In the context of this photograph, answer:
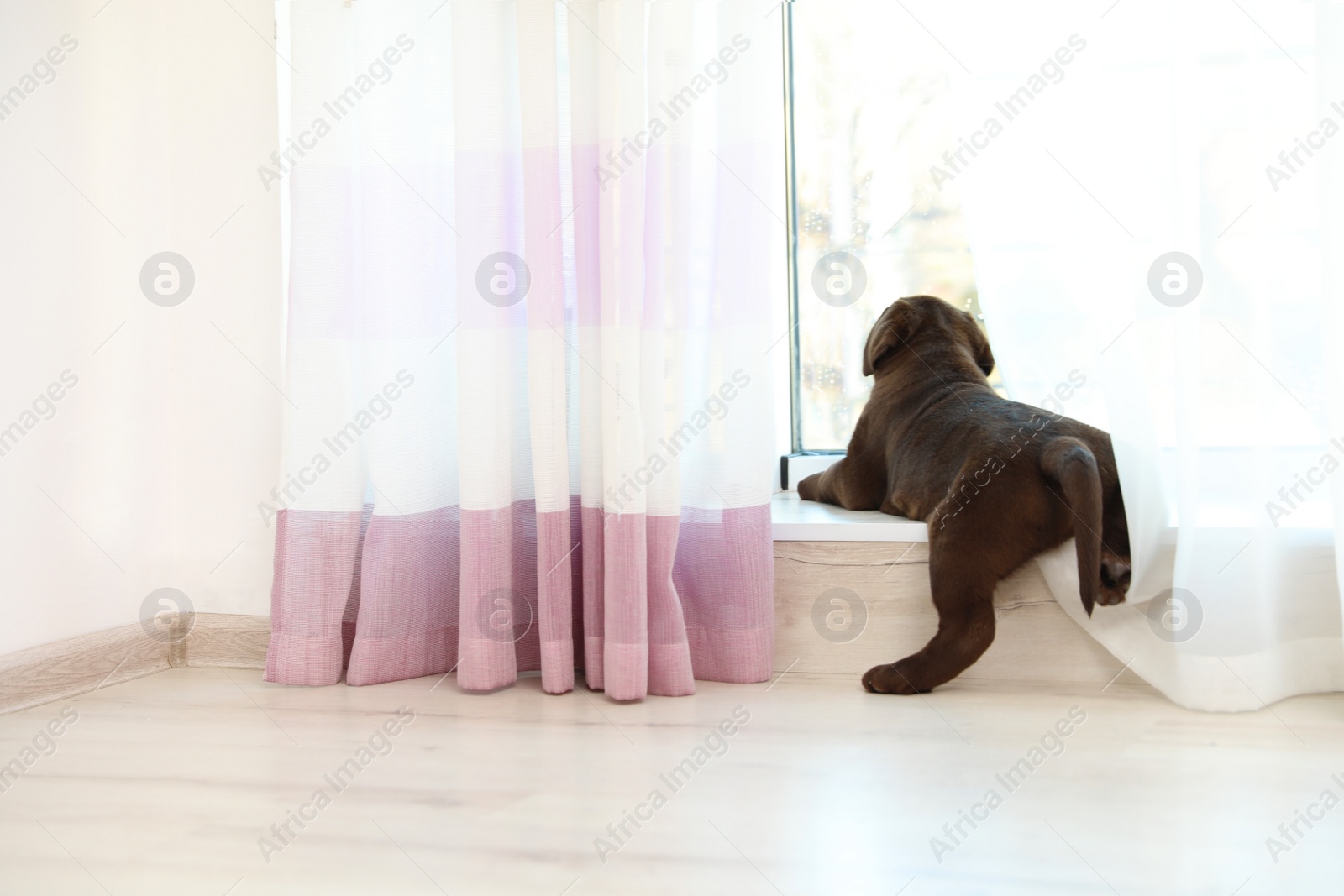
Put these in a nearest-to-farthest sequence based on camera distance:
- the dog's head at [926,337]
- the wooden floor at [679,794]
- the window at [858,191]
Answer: the wooden floor at [679,794] → the dog's head at [926,337] → the window at [858,191]

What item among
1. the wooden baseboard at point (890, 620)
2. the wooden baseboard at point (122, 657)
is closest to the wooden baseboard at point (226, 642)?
the wooden baseboard at point (122, 657)

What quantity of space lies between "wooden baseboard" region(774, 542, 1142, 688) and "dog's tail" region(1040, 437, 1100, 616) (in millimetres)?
149

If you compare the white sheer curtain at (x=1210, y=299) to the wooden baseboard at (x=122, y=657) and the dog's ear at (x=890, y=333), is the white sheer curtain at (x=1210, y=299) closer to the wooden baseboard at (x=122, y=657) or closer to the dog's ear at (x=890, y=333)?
the dog's ear at (x=890, y=333)

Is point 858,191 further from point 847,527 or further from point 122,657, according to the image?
point 122,657

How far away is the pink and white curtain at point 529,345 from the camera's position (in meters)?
1.33

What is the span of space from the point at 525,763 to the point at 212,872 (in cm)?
34

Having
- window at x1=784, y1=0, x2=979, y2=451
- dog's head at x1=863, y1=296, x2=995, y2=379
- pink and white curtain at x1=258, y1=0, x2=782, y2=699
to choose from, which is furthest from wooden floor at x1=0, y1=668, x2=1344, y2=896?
window at x1=784, y1=0, x2=979, y2=451

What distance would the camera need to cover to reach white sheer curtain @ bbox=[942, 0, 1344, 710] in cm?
115

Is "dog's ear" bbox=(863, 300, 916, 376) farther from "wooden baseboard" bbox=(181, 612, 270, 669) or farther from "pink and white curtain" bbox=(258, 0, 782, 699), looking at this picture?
"wooden baseboard" bbox=(181, 612, 270, 669)

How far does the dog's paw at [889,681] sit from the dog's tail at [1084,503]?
0.25 m

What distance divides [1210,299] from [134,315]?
1.55 meters

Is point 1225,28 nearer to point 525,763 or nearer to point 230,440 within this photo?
point 525,763

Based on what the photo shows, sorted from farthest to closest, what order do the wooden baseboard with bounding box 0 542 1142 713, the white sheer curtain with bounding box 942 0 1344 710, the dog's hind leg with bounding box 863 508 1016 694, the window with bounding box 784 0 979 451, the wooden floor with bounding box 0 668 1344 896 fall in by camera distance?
the window with bounding box 784 0 979 451 < the wooden baseboard with bounding box 0 542 1142 713 < the dog's hind leg with bounding box 863 508 1016 694 < the white sheer curtain with bounding box 942 0 1344 710 < the wooden floor with bounding box 0 668 1344 896

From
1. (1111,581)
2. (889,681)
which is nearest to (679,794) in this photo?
(889,681)
